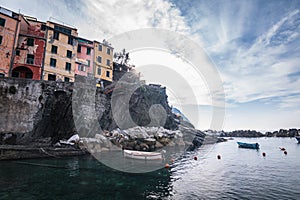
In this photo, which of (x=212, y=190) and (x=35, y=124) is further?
(x=35, y=124)

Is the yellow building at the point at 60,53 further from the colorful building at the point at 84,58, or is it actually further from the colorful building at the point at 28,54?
the colorful building at the point at 84,58

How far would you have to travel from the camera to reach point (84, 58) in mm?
36812

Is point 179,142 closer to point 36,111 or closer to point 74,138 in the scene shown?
point 74,138

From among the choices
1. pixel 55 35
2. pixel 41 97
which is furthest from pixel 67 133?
pixel 55 35

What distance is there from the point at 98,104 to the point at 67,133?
7.74m

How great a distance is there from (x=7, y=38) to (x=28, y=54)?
3621 mm

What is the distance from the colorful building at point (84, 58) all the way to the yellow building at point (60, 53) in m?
1.29

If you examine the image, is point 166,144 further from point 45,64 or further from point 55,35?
point 55,35

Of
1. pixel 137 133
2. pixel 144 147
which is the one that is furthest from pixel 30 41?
pixel 144 147

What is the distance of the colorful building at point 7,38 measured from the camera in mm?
26984

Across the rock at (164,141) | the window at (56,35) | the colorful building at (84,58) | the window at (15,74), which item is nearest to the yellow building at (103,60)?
the colorful building at (84,58)

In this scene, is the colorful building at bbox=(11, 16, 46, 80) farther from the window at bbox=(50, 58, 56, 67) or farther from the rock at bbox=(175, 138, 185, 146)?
the rock at bbox=(175, 138, 185, 146)

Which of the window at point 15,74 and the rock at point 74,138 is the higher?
the window at point 15,74

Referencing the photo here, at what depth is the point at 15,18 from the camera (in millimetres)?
28531
